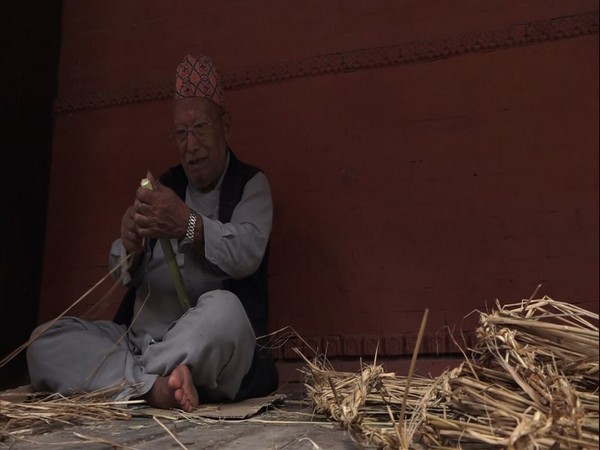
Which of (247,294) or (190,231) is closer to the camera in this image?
(190,231)

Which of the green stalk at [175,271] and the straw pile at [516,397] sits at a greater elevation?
the green stalk at [175,271]

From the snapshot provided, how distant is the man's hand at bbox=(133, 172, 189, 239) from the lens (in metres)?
2.12

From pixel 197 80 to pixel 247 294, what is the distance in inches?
33.0

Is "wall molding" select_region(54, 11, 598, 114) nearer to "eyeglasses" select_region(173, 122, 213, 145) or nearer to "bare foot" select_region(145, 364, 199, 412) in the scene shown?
"eyeglasses" select_region(173, 122, 213, 145)

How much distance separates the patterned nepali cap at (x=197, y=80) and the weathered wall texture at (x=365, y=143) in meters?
0.37

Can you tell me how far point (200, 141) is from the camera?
2521 mm

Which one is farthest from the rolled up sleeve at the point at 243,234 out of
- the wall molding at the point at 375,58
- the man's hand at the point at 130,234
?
the wall molding at the point at 375,58

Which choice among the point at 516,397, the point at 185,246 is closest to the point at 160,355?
the point at 185,246

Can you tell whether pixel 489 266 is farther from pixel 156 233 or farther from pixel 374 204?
pixel 156 233

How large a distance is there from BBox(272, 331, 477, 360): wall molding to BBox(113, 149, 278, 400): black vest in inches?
6.1

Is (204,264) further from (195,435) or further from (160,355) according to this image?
(195,435)

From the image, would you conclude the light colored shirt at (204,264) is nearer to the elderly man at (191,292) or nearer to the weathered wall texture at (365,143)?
the elderly man at (191,292)

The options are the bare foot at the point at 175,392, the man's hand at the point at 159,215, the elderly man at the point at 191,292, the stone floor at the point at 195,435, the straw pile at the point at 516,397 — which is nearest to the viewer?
the straw pile at the point at 516,397

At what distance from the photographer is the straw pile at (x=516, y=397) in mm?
1086
